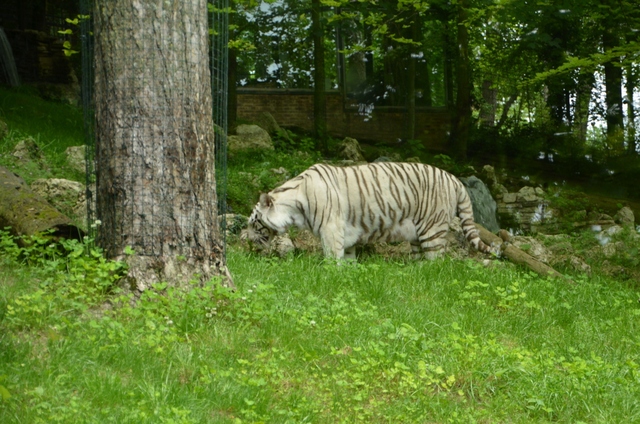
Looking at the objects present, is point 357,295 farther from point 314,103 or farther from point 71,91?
point 71,91

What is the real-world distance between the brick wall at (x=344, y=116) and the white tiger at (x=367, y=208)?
29.7ft

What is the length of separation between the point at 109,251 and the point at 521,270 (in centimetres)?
459

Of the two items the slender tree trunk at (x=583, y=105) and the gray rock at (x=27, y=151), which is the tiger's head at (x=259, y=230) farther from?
the slender tree trunk at (x=583, y=105)

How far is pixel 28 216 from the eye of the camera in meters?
6.45

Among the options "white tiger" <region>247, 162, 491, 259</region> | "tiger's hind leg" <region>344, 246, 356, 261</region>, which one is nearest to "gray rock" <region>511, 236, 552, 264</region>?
"white tiger" <region>247, 162, 491, 259</region>

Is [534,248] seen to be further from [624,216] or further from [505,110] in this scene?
[505,110]

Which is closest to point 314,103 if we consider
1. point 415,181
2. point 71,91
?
point 71,91

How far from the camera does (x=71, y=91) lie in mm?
18109

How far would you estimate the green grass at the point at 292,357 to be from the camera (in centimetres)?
391

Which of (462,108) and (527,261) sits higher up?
(462,108)

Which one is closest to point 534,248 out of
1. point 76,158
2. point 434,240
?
point 434,240

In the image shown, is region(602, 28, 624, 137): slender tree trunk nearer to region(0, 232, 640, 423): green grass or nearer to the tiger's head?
the tiger's head

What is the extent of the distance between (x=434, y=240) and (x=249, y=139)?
22.0ft

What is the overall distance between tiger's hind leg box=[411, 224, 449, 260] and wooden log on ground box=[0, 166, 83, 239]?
432cm
